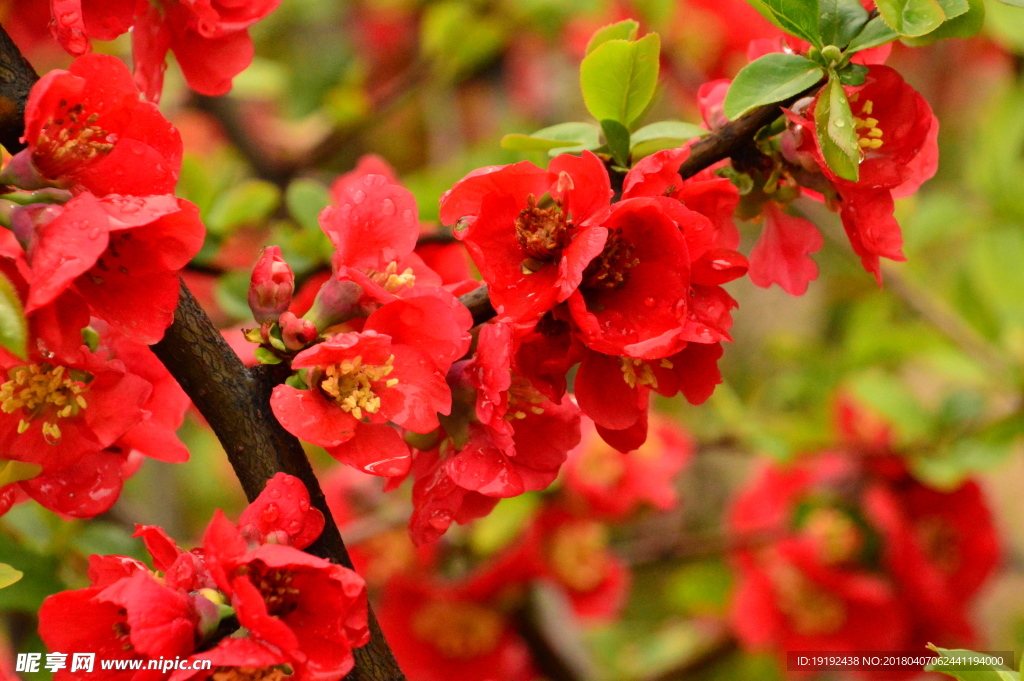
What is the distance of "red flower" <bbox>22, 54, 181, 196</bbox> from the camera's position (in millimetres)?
Result: 593

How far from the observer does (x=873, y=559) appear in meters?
1.64

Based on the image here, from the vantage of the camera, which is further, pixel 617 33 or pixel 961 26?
pixel 617 33

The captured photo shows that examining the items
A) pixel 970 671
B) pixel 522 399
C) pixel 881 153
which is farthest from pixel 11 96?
pixel 970 671

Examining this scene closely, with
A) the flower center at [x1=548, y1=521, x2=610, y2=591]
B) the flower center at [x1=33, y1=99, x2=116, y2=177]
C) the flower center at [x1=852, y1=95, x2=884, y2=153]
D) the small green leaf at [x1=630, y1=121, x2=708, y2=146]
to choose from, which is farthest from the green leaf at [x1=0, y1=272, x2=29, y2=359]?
the flower center at [x1=548, y1=521, x2=610, y2=591]

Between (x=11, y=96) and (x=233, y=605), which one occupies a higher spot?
(x=11, y=96)

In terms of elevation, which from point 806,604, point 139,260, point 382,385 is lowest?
point 806,604

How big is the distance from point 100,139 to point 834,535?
1.34 meters

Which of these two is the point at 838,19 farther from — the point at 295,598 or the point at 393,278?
the point at 295,598

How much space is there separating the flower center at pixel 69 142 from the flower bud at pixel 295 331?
0.15 m

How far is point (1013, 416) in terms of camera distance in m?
1.49

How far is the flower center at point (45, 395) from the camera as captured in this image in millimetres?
645

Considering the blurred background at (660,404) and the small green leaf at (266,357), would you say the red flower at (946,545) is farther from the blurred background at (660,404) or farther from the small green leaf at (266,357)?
the small green leaf at (266,357)

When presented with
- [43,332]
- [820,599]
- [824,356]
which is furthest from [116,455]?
[824,356]

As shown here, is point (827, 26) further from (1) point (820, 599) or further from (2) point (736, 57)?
(2) point (736, 57)
